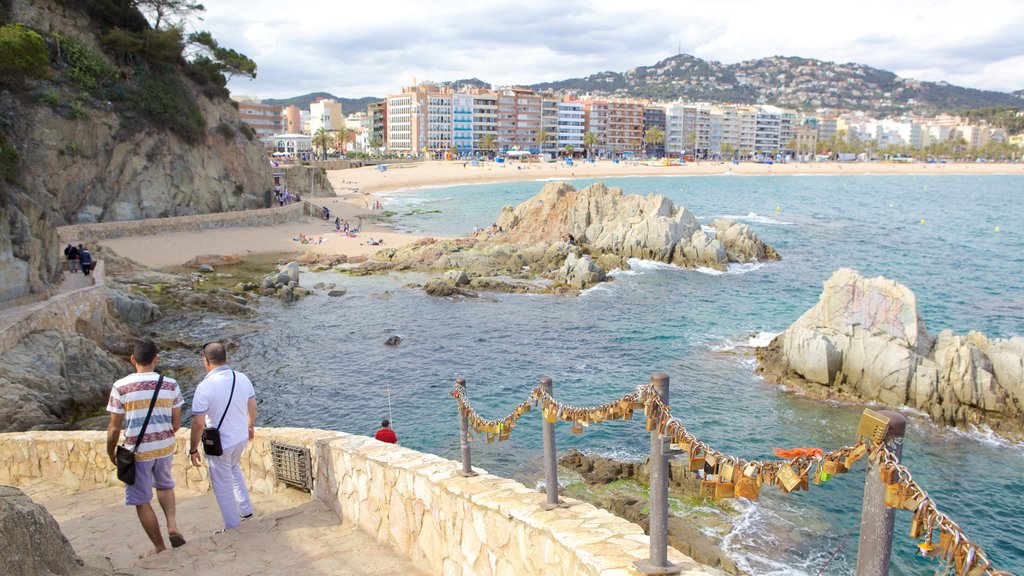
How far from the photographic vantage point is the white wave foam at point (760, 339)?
22484 mm

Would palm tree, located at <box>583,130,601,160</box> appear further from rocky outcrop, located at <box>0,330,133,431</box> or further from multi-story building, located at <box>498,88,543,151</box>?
rocky outcrop, located at <box>0,330,133,431</box>

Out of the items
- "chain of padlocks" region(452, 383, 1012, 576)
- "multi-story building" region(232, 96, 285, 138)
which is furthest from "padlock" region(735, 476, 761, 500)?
"multi-story building" region(232, 96, 285, 138)

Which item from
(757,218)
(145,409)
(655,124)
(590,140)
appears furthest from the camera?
(655,124)

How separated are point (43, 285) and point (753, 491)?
20.0 metres

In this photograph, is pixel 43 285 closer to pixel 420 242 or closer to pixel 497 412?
pixel 497 412

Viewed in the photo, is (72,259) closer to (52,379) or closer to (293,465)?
(52,379)

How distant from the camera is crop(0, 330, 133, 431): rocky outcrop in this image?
1361 cm

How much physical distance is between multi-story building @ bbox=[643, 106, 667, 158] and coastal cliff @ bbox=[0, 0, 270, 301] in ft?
430

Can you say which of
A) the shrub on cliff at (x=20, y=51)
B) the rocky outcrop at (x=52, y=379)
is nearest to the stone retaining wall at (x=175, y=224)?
the shrub on cliff at (x=20, y=51)

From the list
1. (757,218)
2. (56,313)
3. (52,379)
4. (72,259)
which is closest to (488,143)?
(757,218)

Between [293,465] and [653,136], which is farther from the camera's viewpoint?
[653,136]

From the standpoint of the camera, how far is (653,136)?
15450 cm

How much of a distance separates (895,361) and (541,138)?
427 feet

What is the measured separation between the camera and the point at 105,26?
3900 centimetres
